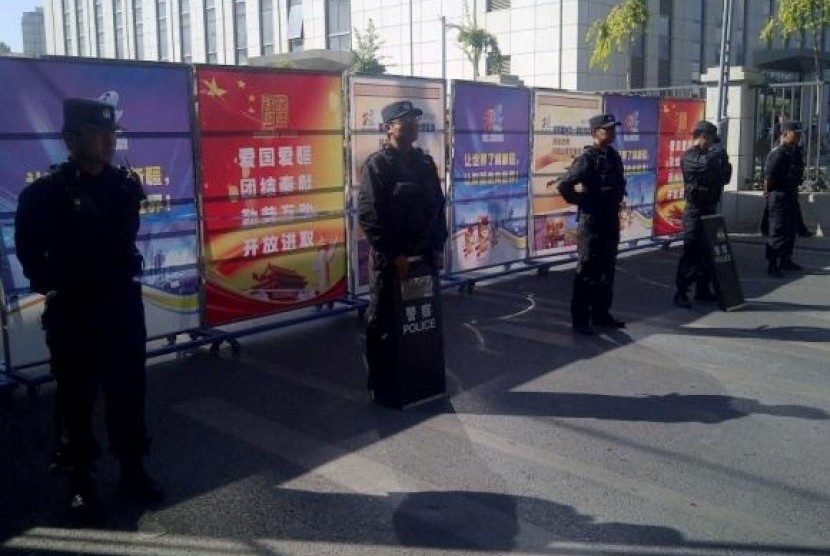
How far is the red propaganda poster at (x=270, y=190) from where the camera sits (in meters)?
6.62

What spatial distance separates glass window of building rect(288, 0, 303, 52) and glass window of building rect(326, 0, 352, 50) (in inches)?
67.7

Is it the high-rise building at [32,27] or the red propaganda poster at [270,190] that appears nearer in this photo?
the red propaganda poster at [270,190]

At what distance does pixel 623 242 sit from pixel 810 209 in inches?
167

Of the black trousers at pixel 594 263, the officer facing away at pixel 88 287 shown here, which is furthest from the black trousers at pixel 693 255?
the officer facing away at pixel 88 287

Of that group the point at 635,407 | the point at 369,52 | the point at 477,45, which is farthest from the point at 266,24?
the point at 635,407

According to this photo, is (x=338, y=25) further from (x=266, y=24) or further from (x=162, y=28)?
(x=162, y=28)

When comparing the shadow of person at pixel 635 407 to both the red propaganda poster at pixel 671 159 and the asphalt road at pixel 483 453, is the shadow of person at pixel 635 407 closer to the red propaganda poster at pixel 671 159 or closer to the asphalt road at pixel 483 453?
the asphalt road at pixel 483 453

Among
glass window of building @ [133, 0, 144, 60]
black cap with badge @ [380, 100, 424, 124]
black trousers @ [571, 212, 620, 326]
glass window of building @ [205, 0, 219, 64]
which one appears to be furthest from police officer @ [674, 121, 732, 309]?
glass window of building @ [133, 0, 144, 60]

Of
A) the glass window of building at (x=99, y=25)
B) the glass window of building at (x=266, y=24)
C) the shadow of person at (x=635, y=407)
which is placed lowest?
the shadow of person at (x=635, y=407)

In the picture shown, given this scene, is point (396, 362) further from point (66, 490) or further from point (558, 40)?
point (558, 40)

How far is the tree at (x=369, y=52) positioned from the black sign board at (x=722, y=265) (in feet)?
96.1

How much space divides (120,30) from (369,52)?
30.1 m

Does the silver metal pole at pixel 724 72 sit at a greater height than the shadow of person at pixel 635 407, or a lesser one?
greater

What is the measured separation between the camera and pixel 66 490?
4.24 metres
